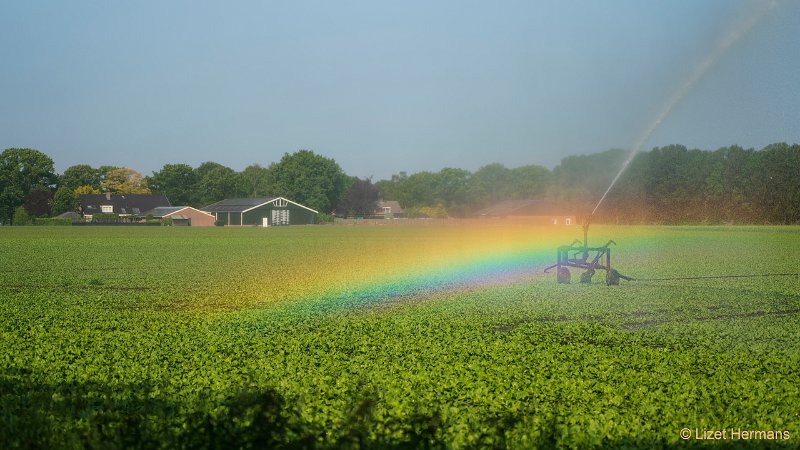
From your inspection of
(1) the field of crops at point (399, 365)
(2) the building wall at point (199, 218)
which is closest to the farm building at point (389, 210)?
(2) the building wall at point (199, 218)

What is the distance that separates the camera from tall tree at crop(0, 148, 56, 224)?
118 m

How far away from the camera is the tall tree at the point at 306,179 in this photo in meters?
133

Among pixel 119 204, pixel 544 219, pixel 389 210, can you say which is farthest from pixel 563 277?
pixel 389 210

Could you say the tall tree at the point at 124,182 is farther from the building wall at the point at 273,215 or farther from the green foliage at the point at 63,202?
the building wall at the point at 273,215

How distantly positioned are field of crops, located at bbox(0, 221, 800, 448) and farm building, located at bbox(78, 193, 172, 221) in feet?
351

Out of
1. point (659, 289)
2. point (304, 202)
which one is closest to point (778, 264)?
point (659, 289)

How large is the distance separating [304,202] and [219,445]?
128 m

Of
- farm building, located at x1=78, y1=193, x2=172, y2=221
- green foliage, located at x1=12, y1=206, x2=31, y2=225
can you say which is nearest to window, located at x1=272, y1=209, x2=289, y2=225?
farm building, located at x1=78, y1=193, x2=172, y2=221

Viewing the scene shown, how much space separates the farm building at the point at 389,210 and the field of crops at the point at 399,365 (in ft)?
375

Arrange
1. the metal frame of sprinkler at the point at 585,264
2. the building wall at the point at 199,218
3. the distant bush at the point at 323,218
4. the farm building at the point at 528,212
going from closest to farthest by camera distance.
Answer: the metal frame of sprinkler at the point at 585,264
the farm building at the point at 528,212
the building wall at the point at 199,218
the distant bush at the point at 323,218

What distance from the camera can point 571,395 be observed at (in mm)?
8039

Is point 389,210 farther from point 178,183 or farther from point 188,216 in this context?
point 188,216

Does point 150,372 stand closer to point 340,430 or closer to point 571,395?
point 340,430

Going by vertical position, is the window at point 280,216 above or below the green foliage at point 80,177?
below
